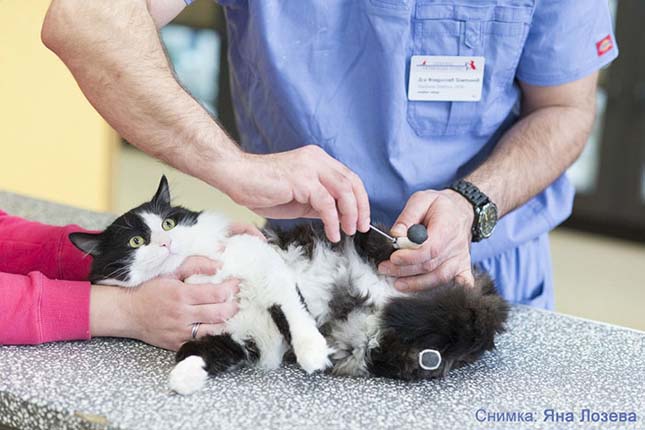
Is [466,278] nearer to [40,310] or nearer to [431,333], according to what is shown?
[431,333]

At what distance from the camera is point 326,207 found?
3.39 feet

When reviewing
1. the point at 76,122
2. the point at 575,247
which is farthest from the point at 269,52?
the point at 575,247

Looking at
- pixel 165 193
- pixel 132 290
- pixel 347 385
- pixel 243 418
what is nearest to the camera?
pixel 243 418

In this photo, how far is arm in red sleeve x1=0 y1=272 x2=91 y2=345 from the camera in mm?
1020

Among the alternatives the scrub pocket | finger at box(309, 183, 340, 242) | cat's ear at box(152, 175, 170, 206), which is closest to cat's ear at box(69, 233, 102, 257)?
cat's ear at box(152, 175, 170, 206)

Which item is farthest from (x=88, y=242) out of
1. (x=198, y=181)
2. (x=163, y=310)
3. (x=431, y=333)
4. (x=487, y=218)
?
(x=198, y=181)

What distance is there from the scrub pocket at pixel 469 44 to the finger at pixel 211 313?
0.48 meters

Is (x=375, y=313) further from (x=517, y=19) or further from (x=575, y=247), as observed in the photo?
(x=575, y=247)

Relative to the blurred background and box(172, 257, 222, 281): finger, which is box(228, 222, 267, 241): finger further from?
the blurred background

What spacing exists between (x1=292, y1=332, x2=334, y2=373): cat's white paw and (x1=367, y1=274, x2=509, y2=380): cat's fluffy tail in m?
0.07

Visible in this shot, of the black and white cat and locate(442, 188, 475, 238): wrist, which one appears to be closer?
the black and white cat

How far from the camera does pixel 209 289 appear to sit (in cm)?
105

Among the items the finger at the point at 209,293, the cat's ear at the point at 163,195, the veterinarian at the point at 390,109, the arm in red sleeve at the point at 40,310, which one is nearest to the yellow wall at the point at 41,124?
the veterinarian at the point at 390,109

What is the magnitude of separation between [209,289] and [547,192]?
28.6 inches
